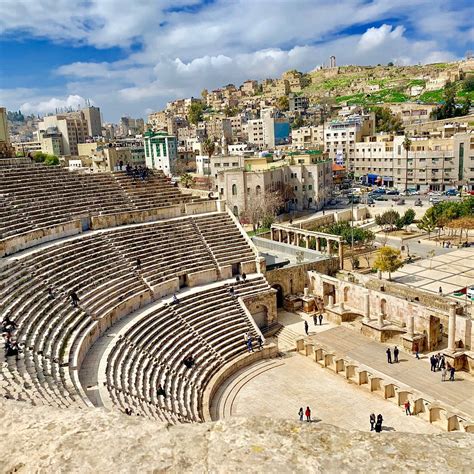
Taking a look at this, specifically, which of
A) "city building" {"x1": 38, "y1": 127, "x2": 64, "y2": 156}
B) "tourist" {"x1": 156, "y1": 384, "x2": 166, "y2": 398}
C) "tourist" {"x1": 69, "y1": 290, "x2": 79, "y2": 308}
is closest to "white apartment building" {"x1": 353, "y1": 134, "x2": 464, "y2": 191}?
"tourist" {"x1": 69, "y1": 290, "x2": 79, "y2": 308}

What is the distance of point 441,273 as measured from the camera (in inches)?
1540

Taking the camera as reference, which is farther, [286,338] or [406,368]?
[286,338]

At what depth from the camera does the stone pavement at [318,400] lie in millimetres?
20297

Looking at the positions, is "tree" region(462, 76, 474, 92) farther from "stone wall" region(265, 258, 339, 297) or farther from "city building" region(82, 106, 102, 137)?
"stone wall" region(265, 258, 339, 297)

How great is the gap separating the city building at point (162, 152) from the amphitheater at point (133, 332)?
60.7 meters

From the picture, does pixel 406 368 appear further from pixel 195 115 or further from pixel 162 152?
pixel 195 115

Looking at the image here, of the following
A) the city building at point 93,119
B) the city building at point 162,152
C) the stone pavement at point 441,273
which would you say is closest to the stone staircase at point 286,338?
the stone pavement at point 441,273

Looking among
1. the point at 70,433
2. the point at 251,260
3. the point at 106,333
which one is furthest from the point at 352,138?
the point at 70,433

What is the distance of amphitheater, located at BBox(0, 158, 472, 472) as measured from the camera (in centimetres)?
642

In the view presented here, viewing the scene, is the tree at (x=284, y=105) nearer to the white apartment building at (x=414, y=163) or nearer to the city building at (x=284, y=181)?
the white apartment building at (x=414, y=163)

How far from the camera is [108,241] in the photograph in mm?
29031

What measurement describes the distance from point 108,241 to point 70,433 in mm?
22493

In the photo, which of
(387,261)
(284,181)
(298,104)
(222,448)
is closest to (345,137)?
(284,181)

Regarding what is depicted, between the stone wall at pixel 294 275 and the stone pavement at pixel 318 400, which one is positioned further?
the stone wall at pixel 294 275
